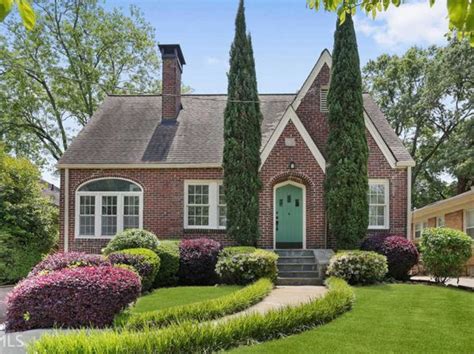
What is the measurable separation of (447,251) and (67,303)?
33.6ft

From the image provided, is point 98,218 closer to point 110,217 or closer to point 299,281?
point 110,217

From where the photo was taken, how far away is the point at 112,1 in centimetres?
3075

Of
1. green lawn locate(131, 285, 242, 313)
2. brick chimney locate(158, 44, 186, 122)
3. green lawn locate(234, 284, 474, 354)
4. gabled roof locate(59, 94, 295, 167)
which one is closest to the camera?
green lawn locate(234, 284, 474, 354)

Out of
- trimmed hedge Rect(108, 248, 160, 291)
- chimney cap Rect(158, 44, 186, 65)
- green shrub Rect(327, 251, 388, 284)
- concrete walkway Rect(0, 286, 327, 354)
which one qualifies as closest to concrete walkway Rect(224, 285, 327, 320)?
concrete walkway Rect(0, 286, 327, 354)

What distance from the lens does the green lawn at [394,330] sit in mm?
6812

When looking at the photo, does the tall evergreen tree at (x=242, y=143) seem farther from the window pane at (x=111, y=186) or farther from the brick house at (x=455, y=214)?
the brick house at (x=455, y=214)

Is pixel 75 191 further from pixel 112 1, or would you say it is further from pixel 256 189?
pixel 112 1

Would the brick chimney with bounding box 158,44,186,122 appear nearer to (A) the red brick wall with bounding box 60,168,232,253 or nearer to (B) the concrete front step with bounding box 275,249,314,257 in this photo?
(A) the red brick wall with bounding box 60,168,232,253

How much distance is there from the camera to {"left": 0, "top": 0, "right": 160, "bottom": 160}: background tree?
30.2m

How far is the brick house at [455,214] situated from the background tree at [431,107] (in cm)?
339

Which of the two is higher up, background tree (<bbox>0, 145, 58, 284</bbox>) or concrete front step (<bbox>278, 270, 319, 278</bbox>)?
background tree (<bbox>0, 145, 58, 284</bbox>)

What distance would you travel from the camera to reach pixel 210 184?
1756 cm

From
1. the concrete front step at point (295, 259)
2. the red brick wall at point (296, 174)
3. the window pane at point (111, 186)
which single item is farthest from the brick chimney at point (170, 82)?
the concrete front step at point (295, 259)

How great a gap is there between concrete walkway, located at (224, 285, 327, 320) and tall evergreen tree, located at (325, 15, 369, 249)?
3098 millimetres
